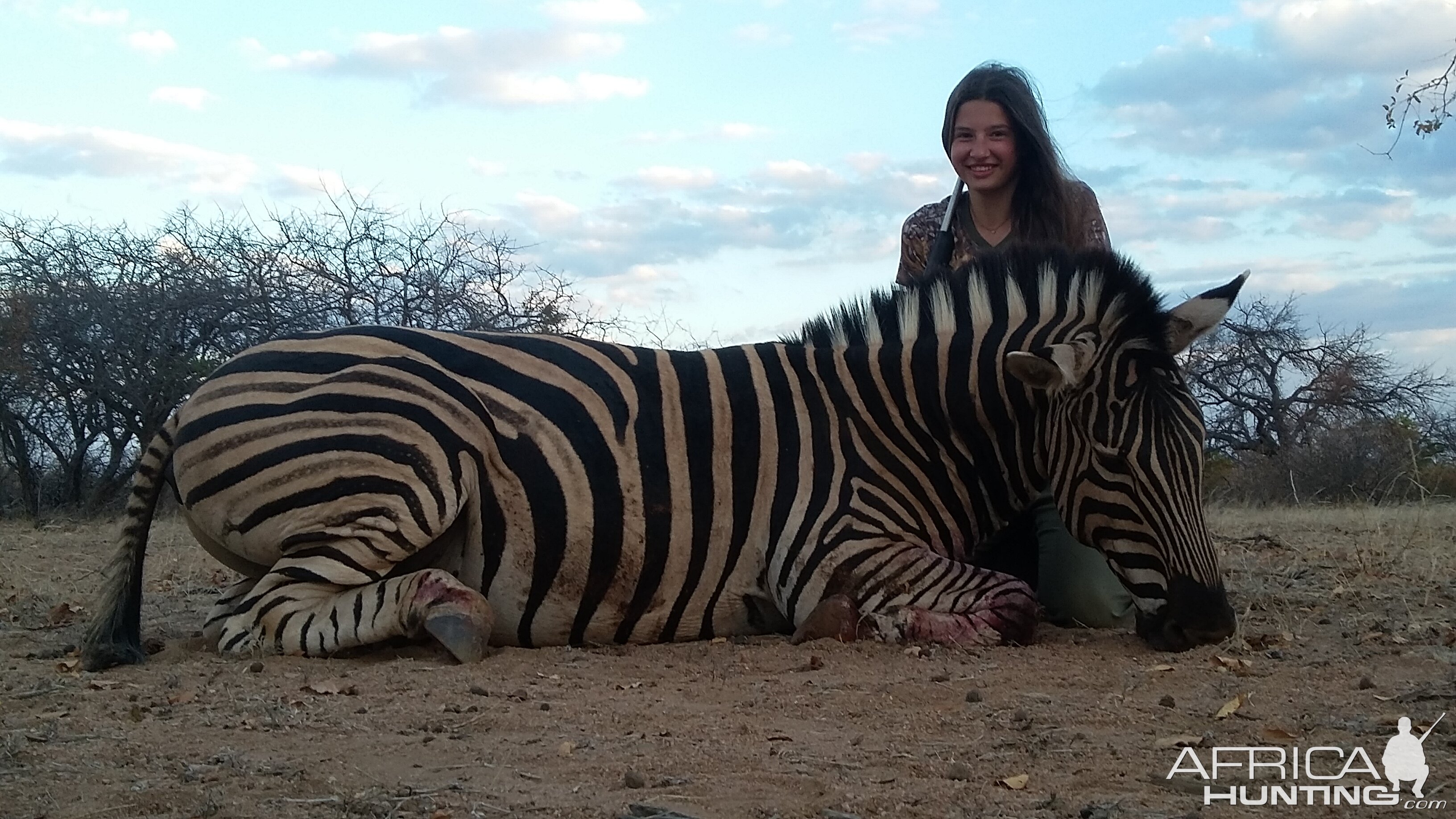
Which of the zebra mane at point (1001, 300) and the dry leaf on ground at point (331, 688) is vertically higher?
the zebra mane at point (1001, 300)

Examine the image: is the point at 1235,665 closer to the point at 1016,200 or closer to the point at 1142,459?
the point at 1142,459

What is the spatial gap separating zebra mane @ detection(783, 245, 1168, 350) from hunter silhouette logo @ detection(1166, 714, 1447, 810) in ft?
6.24

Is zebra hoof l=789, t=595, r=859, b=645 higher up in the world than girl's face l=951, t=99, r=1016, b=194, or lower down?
lower down

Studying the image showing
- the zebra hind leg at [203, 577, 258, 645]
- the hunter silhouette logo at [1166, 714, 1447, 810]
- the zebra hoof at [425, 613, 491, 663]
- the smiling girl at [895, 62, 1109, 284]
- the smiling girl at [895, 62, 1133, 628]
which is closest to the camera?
the hunter silhouette logo at [1166, 714, 1447, 810]

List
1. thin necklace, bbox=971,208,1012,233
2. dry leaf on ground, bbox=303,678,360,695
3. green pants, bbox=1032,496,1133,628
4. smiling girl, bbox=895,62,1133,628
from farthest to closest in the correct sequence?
thin necklace, bbox=971,208,1012,233
smiling girl, bbox=895,62,1133,628
green pants, bbox=1032,496,1133,628
dry leaf on ground, bbox=303,678,360,695

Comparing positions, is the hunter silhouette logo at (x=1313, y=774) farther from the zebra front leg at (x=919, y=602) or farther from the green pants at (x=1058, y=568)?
the green pants at (x=1058, y=568)

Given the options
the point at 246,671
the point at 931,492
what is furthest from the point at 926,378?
the point at 246,671

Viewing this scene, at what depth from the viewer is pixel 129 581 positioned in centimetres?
416

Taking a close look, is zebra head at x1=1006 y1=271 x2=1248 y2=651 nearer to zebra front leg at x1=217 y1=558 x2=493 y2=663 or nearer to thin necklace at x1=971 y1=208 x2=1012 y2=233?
thin necklace at x1=971 y1=208 x2=1012 y2=233

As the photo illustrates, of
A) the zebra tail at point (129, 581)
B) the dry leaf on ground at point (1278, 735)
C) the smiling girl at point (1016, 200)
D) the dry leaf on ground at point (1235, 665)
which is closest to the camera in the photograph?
the dry leaf on ground at point (1278, 735)

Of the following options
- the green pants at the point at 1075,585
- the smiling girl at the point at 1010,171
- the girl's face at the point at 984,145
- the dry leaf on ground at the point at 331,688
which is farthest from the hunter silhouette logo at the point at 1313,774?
the girl's face at the point at 984,145

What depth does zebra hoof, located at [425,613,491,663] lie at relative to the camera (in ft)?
12.6

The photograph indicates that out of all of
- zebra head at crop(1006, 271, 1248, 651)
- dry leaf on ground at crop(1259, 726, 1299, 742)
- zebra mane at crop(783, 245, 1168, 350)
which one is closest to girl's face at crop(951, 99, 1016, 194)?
zebra mane at crop(783, 245, 1168, 350)

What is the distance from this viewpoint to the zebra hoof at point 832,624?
411 centimetres
